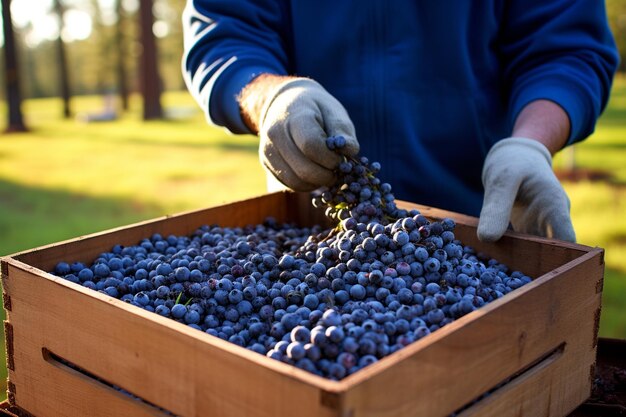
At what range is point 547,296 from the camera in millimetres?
1141

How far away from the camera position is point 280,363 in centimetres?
84

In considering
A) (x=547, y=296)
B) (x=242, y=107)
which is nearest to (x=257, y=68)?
(x=242, y=107)

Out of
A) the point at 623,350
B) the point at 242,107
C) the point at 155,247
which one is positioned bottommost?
the point at 623,350

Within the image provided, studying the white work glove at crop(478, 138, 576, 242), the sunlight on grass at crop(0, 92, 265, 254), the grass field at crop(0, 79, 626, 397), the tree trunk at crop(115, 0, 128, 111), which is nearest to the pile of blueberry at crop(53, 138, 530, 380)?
the white work glove at crop(478, 138, 576, 242)

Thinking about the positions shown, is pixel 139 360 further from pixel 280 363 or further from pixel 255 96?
pixel 255 96

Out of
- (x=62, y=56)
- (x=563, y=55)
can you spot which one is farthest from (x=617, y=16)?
(x=62, y=56)

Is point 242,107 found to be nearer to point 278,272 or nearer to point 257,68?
point 257,68

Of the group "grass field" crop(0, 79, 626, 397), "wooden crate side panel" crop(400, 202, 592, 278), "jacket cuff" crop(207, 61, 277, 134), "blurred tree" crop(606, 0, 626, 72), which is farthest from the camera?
"blurred tree" crop(606, 0, 626, 72)

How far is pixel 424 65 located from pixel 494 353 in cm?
112

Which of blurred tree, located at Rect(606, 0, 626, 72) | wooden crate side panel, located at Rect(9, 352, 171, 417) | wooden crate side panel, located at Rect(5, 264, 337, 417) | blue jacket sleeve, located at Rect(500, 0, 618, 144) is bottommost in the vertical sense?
wooden crate side panel, located at Rect(9, 352, 171, 417)

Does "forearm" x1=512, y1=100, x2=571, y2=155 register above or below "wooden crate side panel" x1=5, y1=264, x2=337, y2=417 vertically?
above

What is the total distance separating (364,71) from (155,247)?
82 centimetres

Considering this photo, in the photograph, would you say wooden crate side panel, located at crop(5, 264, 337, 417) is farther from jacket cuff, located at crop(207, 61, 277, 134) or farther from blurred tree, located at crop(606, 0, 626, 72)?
blurred tree, located at crop(606, 0, 626, 72)

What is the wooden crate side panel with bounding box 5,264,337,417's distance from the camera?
830 millimetres
